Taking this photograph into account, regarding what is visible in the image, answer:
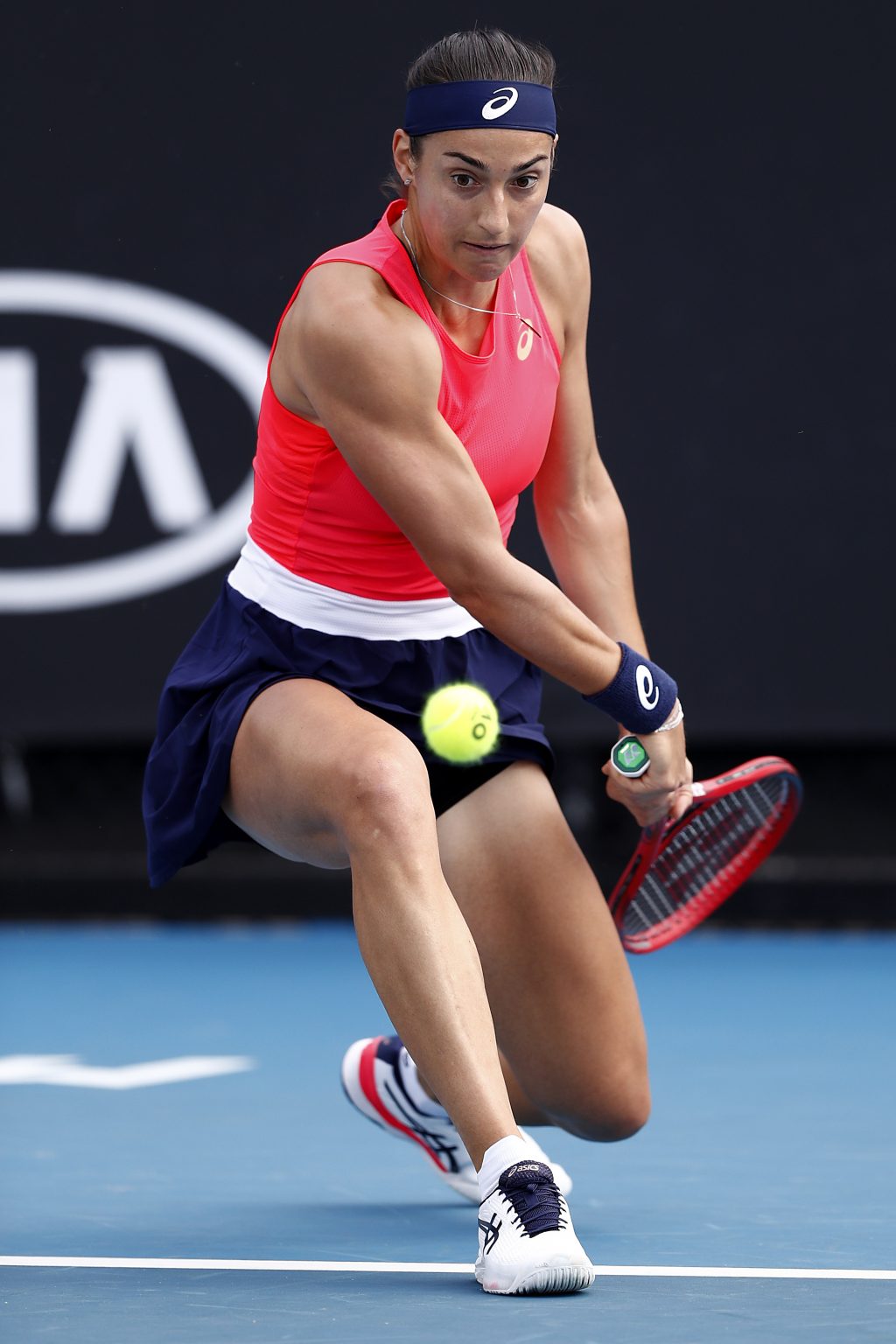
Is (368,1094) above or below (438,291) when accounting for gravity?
below

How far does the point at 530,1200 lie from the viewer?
2.27 metres

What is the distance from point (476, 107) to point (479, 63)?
84 millimetres

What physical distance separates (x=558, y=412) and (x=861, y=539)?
8.85 ft

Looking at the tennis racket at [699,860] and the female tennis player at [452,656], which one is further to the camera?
the tennis racket at [699,860]

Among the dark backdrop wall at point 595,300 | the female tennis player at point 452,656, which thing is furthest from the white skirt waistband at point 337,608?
the dark backdrop wall at point 595,300

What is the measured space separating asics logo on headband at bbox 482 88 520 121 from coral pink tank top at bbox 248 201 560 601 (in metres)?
0.21

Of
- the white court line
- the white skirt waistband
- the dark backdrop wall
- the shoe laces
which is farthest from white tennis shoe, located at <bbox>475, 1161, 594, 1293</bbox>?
the dark backdrop wall

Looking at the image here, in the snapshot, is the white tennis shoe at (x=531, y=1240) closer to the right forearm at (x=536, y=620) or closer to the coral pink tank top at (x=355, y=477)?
the right forearm at (x=536, y=620)

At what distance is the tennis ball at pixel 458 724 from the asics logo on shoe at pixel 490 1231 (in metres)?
0.66

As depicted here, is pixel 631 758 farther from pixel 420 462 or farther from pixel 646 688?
pixel 420 462

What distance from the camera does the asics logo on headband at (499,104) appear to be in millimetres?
2504

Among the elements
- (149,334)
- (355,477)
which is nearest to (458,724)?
(355,477)

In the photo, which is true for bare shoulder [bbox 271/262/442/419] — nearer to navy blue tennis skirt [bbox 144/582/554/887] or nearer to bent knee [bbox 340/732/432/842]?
navy blue tennis skirt [bbox 144/582/554/887]

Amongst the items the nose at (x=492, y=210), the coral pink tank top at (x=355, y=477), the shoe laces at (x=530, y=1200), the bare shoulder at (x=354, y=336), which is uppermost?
the nose at (x=492, y=210)
